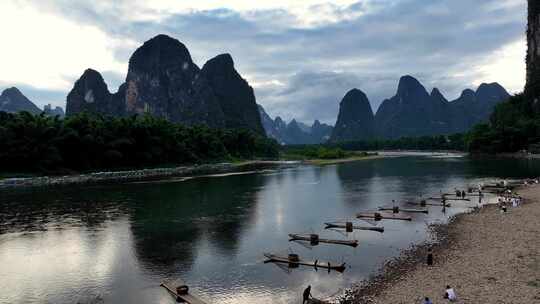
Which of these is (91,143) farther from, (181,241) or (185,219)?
(181,241)

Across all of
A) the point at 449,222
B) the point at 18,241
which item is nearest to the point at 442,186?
the point at 449,222

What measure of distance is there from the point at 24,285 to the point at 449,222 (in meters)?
32.7

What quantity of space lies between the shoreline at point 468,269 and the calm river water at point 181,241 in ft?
5.38

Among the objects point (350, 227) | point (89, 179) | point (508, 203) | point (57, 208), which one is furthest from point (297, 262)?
point (89, 179)

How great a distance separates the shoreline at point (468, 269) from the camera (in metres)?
19.3

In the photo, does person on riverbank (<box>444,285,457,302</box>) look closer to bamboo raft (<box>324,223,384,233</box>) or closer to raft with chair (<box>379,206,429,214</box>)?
bamboo raft (<box>324,223,384,233</box>)

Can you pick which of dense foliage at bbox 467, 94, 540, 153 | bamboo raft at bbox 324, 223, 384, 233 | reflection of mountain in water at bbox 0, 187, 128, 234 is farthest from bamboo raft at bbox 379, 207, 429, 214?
dense foliage at bbox 467, 94, 540, 153

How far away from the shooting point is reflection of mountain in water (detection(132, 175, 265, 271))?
29.8 m

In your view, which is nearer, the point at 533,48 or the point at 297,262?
the point at 297,262

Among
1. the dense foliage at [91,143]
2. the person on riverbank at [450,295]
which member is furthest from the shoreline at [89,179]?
the person on riverbank at [450,295]

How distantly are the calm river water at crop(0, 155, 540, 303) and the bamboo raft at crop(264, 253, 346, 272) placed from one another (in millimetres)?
493

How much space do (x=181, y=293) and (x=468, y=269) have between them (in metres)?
15.3

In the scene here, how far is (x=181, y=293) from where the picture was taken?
2080 centimetres

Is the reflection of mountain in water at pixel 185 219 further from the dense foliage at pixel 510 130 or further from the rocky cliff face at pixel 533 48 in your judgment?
the rocky cliff face at pixel 533 48
